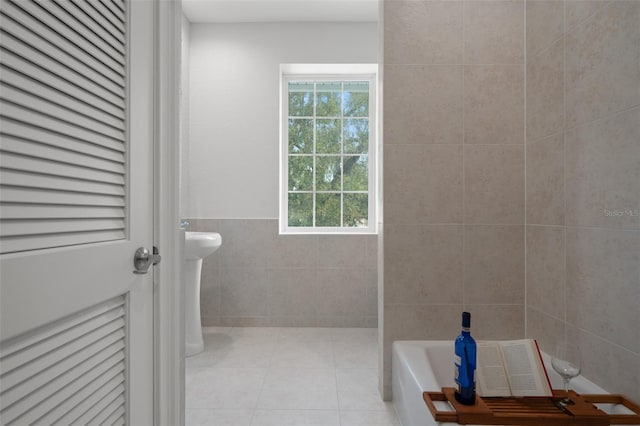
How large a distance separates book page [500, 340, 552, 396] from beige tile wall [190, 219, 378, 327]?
167cm

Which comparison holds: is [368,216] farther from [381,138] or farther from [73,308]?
[73,308]

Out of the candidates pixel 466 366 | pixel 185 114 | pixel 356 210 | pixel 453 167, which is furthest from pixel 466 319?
pixel 185 114

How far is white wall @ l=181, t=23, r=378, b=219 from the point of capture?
119 inches

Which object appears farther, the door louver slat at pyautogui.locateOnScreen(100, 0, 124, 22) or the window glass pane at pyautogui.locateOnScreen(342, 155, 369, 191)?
the window glass pane at pyautogui.locateOnScreen(342, 155, 369, 191)

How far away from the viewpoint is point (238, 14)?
115 inches

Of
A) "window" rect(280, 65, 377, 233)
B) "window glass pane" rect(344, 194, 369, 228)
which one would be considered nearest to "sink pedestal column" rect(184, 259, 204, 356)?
"window" rect(280, 65, 377, 233)

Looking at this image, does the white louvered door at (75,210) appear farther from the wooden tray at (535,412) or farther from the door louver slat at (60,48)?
the wooden tray at (535,412)

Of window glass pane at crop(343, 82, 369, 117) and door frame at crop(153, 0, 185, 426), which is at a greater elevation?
window glass pane at crop(343, 82, 369, 117)

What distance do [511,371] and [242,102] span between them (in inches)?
106

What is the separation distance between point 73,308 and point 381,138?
58.9 inches

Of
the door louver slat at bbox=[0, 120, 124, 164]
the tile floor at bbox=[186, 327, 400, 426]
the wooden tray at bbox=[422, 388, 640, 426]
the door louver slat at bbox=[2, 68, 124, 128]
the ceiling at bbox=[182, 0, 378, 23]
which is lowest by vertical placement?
the tile floor at bbox=[186, 327, 400, 426]

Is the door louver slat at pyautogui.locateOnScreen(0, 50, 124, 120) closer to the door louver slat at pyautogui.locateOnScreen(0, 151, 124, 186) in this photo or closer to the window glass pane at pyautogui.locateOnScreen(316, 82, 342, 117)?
the door louver slat at pyautogui.locateOnScreen(0, 151, 124, 186)

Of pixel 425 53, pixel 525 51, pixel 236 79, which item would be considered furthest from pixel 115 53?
pixel 236 79

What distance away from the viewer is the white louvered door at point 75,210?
1.99ft
